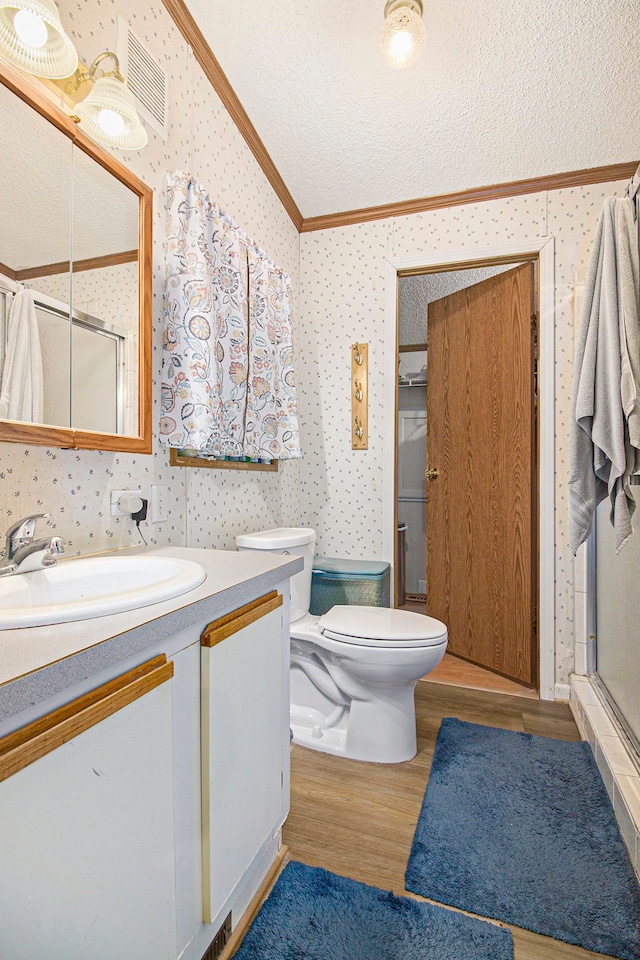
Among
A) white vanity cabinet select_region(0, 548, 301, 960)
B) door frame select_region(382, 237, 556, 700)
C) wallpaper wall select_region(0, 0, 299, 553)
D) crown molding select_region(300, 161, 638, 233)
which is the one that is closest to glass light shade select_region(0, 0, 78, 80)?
wallpaper wall select_region(0, 0, 299, 553)

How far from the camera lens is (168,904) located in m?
0.81

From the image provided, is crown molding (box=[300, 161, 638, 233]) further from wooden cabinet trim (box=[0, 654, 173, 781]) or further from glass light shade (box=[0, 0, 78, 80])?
wooden cabinet trim (box=[0, 654, 173, 781])

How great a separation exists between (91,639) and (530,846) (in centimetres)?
142

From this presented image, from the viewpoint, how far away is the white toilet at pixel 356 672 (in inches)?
69.0

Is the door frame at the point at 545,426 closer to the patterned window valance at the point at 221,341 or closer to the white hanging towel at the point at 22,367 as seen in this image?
the patterned window valance at the point at 221,341

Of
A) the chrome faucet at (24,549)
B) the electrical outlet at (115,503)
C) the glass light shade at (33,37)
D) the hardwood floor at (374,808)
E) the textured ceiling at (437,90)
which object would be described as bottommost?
the hardwood floor at (374,808)

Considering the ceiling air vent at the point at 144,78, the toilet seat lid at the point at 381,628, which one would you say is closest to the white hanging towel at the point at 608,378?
the toilet seat lid at the point at 381,628

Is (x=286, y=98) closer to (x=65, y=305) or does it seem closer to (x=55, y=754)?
(x=65, y=305)

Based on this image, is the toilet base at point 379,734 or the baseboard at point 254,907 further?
the toilet base at point 379,734

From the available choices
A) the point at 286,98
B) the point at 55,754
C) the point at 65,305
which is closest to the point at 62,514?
the point at 65,305

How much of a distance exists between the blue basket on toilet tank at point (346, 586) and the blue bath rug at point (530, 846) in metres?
0.70

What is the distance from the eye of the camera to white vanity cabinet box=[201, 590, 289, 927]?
0.94 m

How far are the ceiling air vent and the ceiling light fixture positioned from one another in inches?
28.3

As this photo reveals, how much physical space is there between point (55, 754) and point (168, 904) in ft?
1.40
